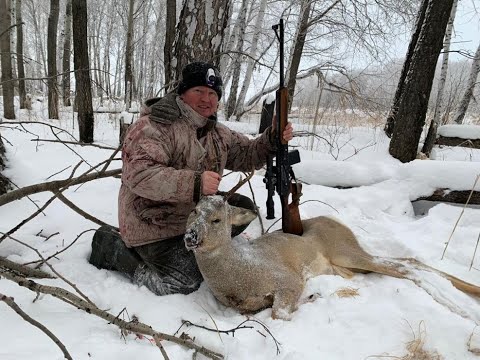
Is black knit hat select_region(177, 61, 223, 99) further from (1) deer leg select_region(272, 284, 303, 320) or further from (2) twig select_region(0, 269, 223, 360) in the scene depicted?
(2) twig select_region(0, 269, 223, 360)

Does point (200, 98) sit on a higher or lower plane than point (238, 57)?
lower

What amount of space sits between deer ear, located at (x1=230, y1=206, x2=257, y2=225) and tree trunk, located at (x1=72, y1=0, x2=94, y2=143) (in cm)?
489

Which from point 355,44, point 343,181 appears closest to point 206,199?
point 343,181

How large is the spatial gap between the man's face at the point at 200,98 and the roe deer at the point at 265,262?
0.85 meters

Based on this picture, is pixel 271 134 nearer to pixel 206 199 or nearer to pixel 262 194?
pixel 206 199

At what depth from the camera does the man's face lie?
2.88m

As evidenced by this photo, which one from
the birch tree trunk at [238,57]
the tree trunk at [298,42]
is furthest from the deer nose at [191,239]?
the birch tree trunk at [238,57]

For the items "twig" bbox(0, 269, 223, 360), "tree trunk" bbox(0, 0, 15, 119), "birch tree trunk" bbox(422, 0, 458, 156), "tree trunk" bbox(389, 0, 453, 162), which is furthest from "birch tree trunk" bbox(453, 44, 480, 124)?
"tree trunk" bbox(0, 0, 15, 119)

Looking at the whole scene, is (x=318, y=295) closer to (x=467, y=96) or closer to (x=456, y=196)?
(x=456, y=196)

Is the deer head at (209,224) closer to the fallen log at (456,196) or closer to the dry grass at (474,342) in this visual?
the dry grass at (474,342)

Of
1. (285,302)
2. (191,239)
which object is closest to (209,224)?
(191,239)

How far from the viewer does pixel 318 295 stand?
8.45 ft

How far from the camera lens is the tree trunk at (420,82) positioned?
5.12 metres

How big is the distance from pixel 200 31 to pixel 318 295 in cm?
284
